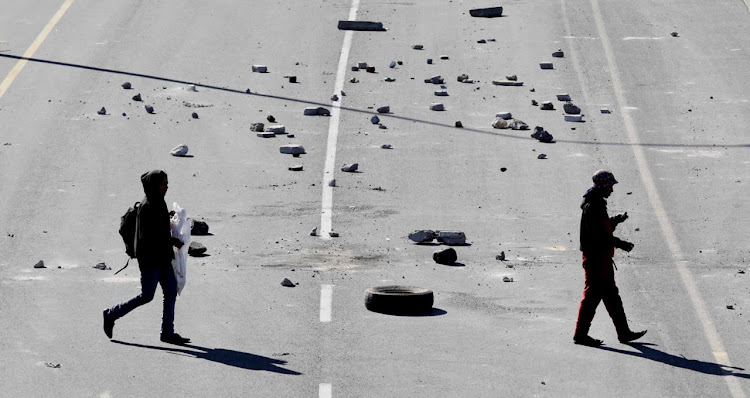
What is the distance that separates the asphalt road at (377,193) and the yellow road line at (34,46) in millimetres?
169

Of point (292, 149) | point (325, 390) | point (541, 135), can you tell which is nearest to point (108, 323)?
point (325, 390)

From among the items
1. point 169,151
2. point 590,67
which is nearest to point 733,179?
point 590,67

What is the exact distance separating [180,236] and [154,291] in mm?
579

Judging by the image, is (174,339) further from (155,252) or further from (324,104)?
(324,104)

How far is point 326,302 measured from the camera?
16500 mm

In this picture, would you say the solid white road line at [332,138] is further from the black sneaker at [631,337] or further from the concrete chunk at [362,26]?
the black sneaker at [631,337]

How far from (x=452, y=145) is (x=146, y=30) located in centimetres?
945

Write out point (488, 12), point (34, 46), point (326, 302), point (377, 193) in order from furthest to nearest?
point (488, 12)
point (34, 46)
point (377, 193)
point (326, 302)

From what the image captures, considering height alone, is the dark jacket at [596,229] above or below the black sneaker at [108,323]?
above

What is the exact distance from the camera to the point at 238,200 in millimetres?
21953

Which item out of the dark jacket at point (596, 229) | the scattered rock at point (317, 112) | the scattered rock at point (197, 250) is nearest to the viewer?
the dark jacket at point (596, 229)

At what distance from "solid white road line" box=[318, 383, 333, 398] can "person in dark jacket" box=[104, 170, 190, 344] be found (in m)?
Result: 2.08

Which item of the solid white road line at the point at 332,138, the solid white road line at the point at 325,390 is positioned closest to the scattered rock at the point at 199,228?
the solid white road line at the point at 332,138

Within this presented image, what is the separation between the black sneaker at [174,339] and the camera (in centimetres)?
1459
